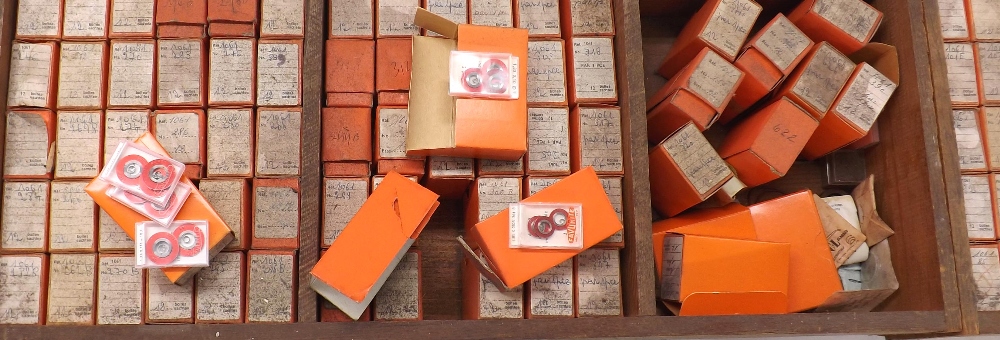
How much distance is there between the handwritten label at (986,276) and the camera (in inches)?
71.7

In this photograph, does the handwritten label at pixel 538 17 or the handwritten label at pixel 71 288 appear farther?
the handwritten label at pixel 538 17

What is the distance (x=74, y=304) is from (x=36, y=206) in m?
0.25

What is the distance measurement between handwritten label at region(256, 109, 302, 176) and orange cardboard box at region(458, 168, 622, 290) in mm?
460

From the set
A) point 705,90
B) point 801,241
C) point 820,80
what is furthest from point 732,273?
point 820,80

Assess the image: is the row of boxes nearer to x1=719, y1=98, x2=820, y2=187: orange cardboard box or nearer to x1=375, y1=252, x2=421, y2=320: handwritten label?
x1=375, y1=252, x2=421, y2=320: handwritten label

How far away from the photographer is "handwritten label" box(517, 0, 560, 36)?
73.9 inches

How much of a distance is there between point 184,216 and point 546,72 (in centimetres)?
93

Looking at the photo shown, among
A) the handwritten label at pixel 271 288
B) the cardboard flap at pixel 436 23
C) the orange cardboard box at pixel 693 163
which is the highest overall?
the cardboard flap at pixel 436 23

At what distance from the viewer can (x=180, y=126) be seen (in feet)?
5.69

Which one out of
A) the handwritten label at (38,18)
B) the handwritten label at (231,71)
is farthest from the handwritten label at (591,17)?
the handwritten label at (38,18)

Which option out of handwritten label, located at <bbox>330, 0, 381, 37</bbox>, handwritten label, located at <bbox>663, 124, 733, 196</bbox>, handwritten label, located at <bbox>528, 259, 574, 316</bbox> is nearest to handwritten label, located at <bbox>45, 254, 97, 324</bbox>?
handwritten label, located at <bbox>330, 0, 381, 37</bbox>

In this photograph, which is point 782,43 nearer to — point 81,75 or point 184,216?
point 184,216

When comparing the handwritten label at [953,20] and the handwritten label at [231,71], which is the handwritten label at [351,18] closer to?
the handwritten label at [231,71]

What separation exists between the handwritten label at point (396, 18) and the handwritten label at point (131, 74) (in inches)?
22.2
